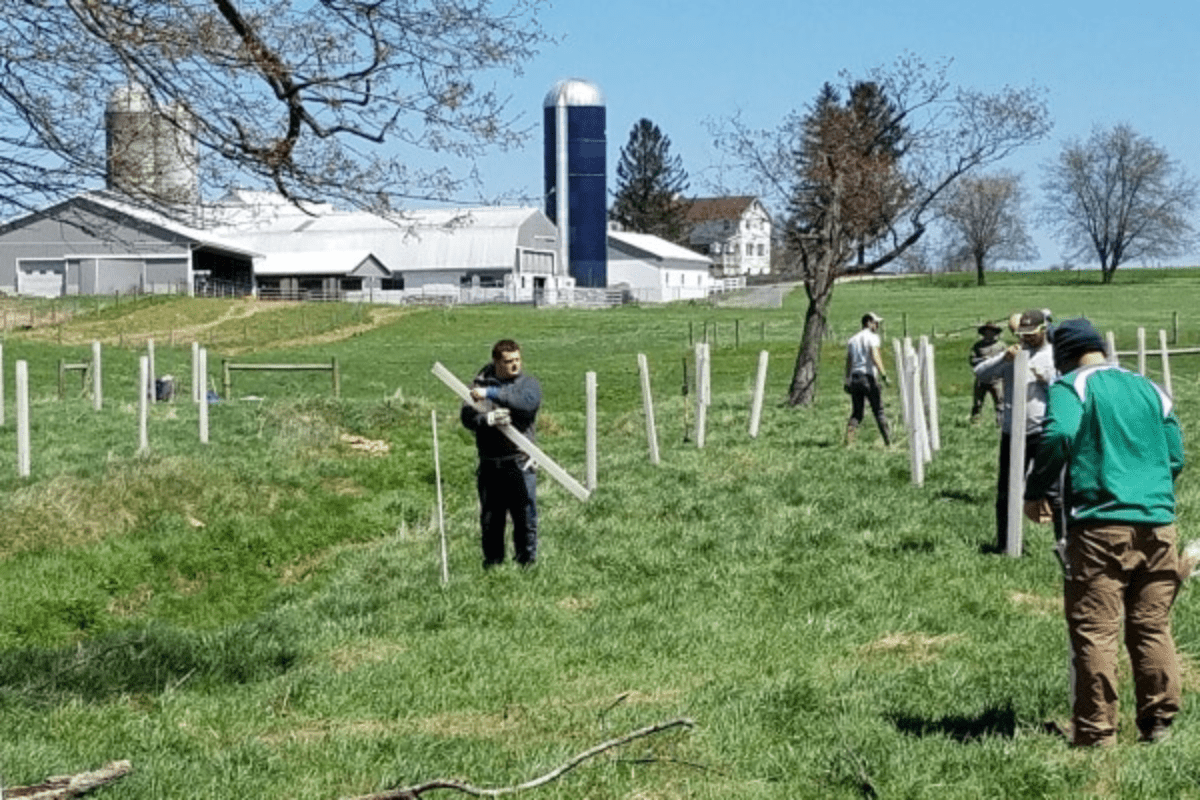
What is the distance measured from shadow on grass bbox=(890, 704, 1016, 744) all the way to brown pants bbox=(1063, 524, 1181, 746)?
1.40 ft

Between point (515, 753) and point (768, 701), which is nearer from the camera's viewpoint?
point (515, 753)

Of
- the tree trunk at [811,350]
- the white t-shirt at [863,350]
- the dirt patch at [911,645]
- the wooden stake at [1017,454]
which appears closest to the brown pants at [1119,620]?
the dirt patch at [911,645]

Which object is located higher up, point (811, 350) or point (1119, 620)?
point (811, 350)

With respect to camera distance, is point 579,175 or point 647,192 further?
point 647,192

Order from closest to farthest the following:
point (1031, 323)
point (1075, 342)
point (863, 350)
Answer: point (1075, 342)
point (1031, 323)
point (863, 350)

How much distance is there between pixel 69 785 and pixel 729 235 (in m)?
136

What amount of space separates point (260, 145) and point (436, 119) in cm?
92

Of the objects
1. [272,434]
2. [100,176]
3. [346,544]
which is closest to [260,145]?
[100,176]

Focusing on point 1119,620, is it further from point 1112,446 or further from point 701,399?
point 701,399

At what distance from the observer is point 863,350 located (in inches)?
867

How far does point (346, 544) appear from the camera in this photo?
16.8 meters

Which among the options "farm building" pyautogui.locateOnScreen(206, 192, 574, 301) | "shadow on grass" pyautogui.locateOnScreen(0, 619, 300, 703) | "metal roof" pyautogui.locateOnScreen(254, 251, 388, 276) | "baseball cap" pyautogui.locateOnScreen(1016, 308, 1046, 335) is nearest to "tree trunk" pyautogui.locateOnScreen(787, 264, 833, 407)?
"baseball cap" pyautogui.locateOnScreen(1016, 308, 1046, 335)

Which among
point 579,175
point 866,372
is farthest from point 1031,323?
point 579,175

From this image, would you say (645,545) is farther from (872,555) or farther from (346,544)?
(346,544)
